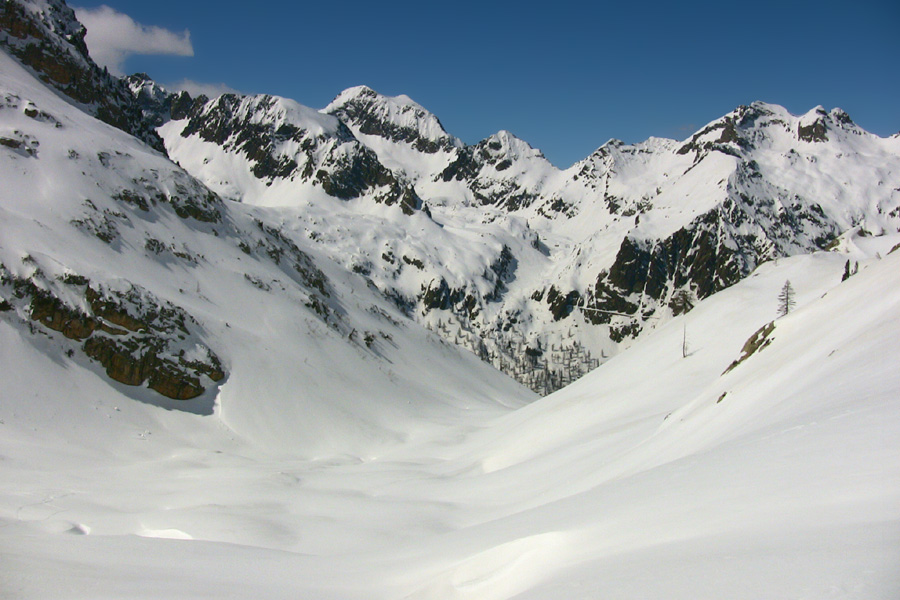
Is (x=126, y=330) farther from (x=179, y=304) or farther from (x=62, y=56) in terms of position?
(x=62, y=56)

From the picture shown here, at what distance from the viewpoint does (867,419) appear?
28.4ft

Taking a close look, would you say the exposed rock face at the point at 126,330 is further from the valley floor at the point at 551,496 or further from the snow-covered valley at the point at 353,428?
the valley floor at the point at 551,496

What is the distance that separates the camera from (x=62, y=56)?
98.2 meters

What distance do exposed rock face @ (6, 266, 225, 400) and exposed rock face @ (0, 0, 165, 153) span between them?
7448cm

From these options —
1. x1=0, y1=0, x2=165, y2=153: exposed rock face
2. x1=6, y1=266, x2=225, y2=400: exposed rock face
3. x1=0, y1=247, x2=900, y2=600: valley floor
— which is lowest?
x1=0, y1=247, x2=900, y2=600: valley floor

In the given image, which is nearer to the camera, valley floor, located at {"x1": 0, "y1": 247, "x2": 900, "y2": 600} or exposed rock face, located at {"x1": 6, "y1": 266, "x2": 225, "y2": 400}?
valley floor, located at {"x1": 0, "y1": 247, "x2": 900, "y2": 600}

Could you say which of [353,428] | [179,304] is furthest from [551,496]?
[179,304]

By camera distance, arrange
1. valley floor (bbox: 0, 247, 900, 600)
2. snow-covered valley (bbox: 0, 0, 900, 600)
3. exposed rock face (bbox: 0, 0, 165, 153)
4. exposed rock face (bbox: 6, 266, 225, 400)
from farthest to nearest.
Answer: exposed rock face (bbox: 0, 0, 165, 153) < exposed rock face (bbox: 6, 266, 225, 400) < snow-covered valley (bbox: 0, 0, 900, 600) < valley floor (bbox: 0, 247, 900, 600)

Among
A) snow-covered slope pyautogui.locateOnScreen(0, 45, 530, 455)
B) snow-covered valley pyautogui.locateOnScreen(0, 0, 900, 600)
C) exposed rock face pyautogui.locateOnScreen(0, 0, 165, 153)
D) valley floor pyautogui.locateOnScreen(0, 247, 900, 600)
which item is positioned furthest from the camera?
exposed rock face pyautogui.locateOnScreen(0, 0, 165, 153)

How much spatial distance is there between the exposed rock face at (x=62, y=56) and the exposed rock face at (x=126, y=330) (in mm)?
74485

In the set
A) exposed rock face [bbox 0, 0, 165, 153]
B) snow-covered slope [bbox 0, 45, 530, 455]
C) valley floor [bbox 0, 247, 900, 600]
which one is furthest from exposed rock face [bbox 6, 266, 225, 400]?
exposed rock face [bbox 0, 0, 165, 153]

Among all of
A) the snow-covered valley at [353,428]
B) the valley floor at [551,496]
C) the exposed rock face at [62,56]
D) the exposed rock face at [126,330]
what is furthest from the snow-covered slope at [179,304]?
the exposed rock face at [62,56]

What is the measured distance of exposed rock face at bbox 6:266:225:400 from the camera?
42.2 metres

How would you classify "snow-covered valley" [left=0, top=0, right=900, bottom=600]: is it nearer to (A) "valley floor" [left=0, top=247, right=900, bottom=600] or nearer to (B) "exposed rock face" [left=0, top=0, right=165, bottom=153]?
(A) "valley floor" [left=0, top=247, right=900, bottom=600]
